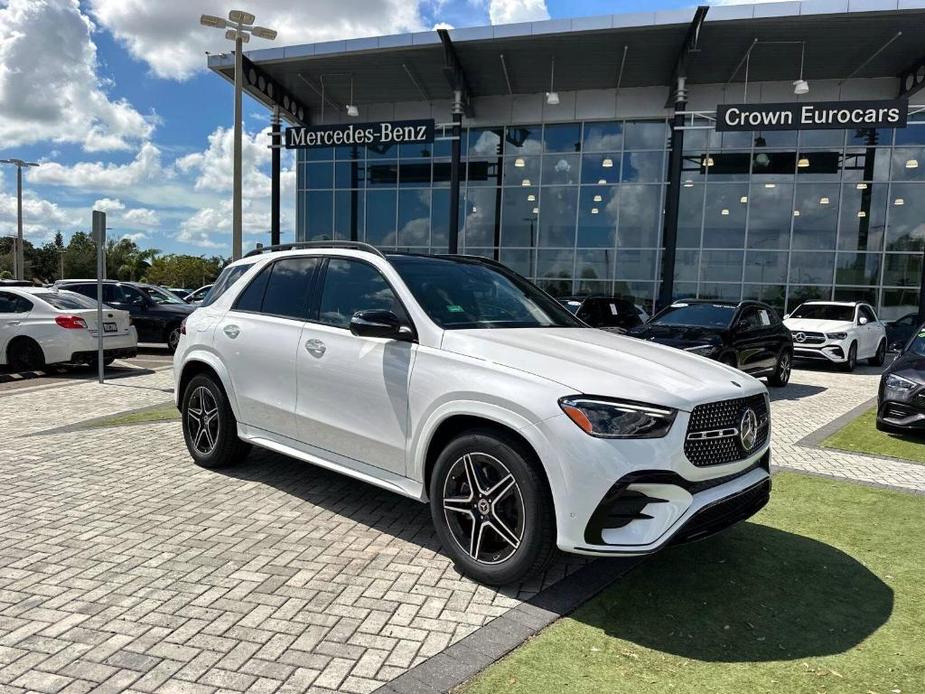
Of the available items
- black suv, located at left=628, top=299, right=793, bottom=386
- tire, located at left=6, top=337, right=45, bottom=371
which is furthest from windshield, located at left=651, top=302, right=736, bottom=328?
tire, located at left=6, top=337, right=45, bottom=371

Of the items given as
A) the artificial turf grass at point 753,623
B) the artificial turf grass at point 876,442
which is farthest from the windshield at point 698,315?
the artificial turf grass at point 753,623

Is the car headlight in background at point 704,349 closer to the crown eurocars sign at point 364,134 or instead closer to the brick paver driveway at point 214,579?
the brick paver driveway at point 214,579

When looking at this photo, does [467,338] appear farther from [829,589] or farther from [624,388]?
[829,589]

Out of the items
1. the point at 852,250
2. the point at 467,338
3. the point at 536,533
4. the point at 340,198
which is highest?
A: the point at 340,198

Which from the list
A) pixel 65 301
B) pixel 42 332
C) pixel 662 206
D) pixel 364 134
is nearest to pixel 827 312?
pixel 662 206

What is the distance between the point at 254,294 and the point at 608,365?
3080 millimetres

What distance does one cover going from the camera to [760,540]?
13.7 feet

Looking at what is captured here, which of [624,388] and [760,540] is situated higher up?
[624,388]

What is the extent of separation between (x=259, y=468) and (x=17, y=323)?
8.30 metres

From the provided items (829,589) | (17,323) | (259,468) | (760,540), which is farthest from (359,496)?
(17,323)

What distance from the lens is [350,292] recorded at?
4293 mm

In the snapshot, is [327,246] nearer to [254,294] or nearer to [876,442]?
[254,294]

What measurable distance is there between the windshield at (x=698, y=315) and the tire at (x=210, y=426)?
26.1 feet

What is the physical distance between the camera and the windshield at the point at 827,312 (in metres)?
15.6
